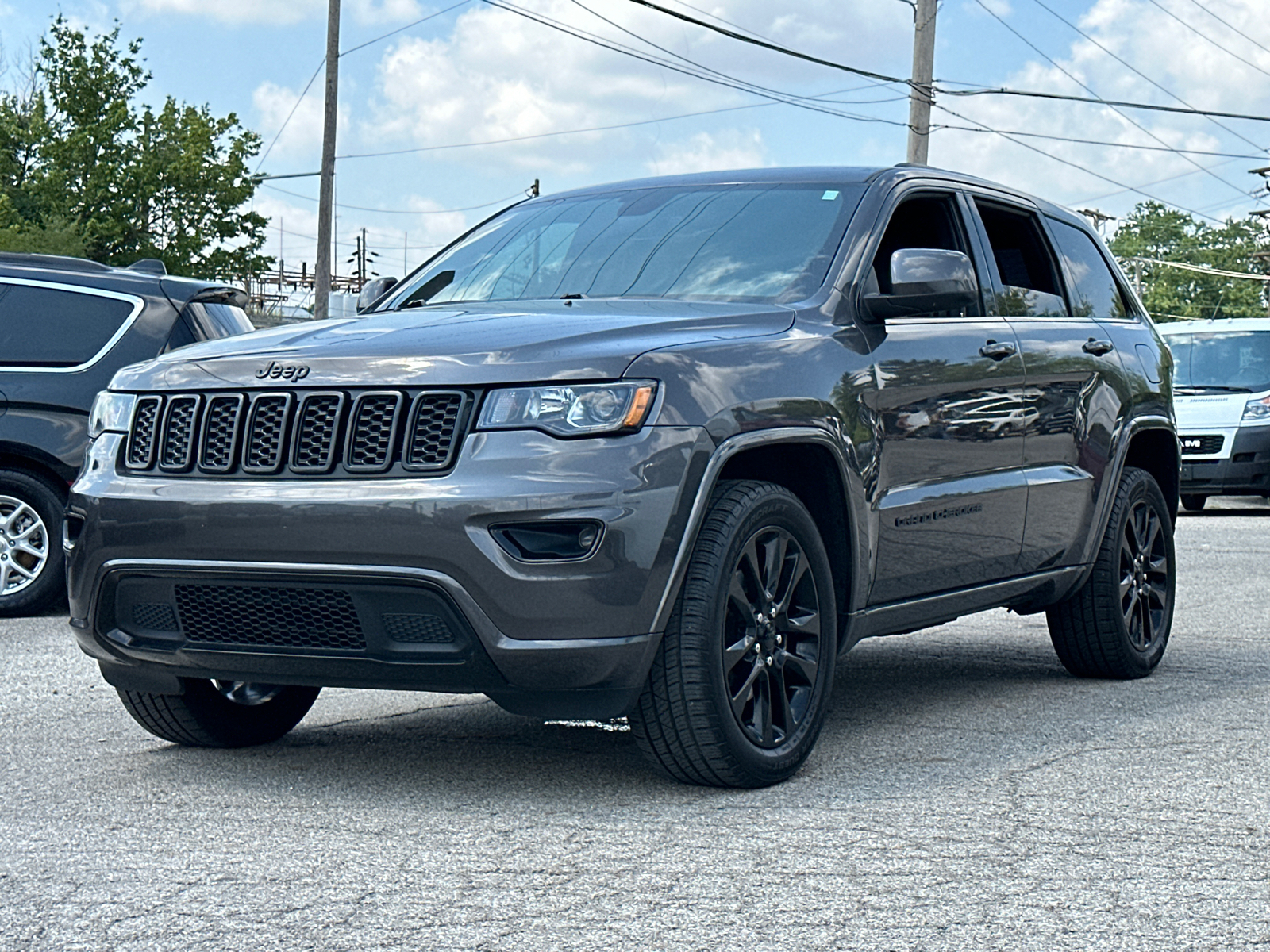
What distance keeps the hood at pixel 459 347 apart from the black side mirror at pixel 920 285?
0.40 m

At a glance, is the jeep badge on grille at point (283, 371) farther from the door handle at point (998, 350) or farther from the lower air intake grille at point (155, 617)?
the door handle at point (998, 350)

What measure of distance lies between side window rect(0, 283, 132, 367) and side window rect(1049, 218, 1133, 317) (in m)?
4.95

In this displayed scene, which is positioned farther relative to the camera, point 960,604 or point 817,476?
point 960,604

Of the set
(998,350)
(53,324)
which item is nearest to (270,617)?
(998,350)

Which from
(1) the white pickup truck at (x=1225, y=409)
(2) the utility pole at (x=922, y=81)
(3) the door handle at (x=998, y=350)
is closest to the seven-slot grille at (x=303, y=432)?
(3) the door handle at (x=998, y=350)

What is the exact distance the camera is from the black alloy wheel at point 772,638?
4848 mm

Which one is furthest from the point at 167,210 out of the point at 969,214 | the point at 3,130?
the point at 969,214

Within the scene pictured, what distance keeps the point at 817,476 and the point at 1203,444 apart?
13887mm

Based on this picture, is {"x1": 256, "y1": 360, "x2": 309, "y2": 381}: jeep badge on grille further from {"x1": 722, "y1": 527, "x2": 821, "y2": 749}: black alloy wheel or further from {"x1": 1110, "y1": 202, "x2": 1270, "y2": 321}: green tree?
{"x1": 1110, "y1": 202, "x2": 1270, "y2": 321}: green tree

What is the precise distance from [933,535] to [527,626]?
1818mm

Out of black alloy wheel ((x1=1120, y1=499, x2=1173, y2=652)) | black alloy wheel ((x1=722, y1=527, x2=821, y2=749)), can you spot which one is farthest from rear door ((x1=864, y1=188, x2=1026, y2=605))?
black alloy wheel ((x1=1120, y1=499, x2=1173, y2=652))

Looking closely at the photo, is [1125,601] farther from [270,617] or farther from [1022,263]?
[270,617]

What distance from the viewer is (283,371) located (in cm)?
468

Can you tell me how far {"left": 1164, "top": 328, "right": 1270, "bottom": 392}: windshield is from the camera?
18766 millimetres
